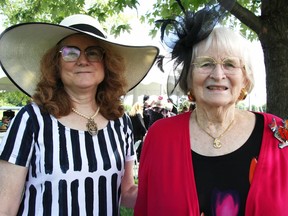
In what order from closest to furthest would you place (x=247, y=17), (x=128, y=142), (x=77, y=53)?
(x=77, y=53)
(x=128, y=142)
(x=247, y=17)

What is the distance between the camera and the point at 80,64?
1.99 meters

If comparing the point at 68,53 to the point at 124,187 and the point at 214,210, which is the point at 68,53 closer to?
the point at 124,187

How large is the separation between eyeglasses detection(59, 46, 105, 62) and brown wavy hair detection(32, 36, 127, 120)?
8 cm

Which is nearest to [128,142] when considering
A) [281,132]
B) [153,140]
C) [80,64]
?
[153,140]

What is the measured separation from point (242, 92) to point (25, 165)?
4.02ft

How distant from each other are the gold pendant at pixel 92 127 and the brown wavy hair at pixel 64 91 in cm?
13

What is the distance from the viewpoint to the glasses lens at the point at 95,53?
6.72 ft

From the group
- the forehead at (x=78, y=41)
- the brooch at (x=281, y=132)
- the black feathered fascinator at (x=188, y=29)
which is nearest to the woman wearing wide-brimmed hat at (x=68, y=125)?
the forehead at (x=78, y=41)

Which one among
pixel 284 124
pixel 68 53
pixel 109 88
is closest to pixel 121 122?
pixel 109 88

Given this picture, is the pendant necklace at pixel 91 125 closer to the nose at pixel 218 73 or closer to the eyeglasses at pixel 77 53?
the eyeglasses at pixel 77 53

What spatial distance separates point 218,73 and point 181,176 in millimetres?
556

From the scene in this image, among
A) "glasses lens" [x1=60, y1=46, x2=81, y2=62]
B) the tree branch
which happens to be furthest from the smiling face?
the tree branch

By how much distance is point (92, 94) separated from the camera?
2148 millimetres

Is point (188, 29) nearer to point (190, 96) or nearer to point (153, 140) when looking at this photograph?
point (190, 96)
